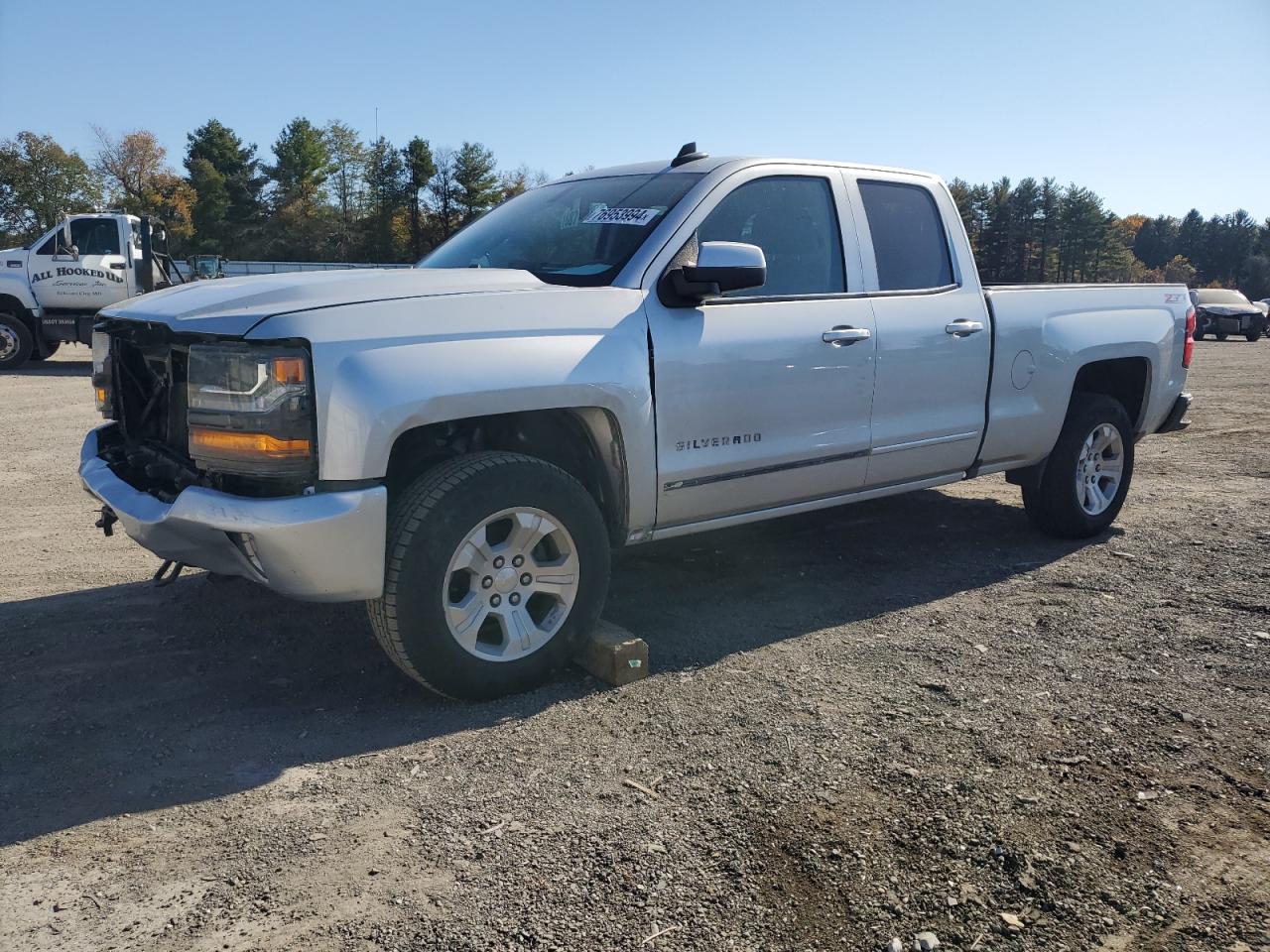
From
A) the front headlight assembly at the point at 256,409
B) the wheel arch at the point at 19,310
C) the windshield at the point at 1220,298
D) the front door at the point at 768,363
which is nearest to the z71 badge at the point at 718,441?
the front door at the point at 768,363

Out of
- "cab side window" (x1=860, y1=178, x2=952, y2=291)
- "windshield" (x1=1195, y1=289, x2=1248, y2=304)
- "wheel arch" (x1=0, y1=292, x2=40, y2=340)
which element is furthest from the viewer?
"windshield" (x1=1195, y1=289, x2=1248, y2=304)

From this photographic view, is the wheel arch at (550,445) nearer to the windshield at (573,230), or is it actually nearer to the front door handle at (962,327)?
the windshield at (573,230)

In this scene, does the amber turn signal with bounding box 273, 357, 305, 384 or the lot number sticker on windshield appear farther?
the lot number sticker on windshield

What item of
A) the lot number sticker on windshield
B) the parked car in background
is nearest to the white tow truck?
the lot number sticker on windshield

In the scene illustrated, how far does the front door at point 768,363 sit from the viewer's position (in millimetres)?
3854

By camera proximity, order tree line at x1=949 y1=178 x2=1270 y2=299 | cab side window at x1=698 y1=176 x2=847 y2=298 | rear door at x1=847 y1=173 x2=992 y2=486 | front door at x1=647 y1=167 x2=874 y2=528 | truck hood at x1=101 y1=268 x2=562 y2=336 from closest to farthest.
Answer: truck hood at x1=101 y1=268 x2=562 y2=336, front door at x1=647 y1=167 x2=874 y2=528, cab side window at x1=698 y1=176 x2=847 y2=298, rear door at x1=847 y1=173 x2=992 y2=486, tree line at x1=949 y1=178 x2=1270 y2=299

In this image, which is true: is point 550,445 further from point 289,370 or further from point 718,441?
point 289,370

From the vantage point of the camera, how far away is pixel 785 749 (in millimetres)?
3160

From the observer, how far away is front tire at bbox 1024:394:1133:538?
18.4 ft

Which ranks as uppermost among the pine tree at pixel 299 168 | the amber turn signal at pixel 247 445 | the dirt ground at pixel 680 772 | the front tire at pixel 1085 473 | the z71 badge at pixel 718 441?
the pine tree at pixel 299 168

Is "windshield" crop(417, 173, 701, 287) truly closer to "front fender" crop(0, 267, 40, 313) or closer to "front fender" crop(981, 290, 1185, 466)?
"front fender" crop(981, 290, 1185, 466)

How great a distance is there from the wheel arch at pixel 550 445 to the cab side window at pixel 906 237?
5.66ft

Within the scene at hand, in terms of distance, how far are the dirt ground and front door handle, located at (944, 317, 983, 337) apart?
4.13 feet

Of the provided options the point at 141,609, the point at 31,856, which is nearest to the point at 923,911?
the point at 31,856
